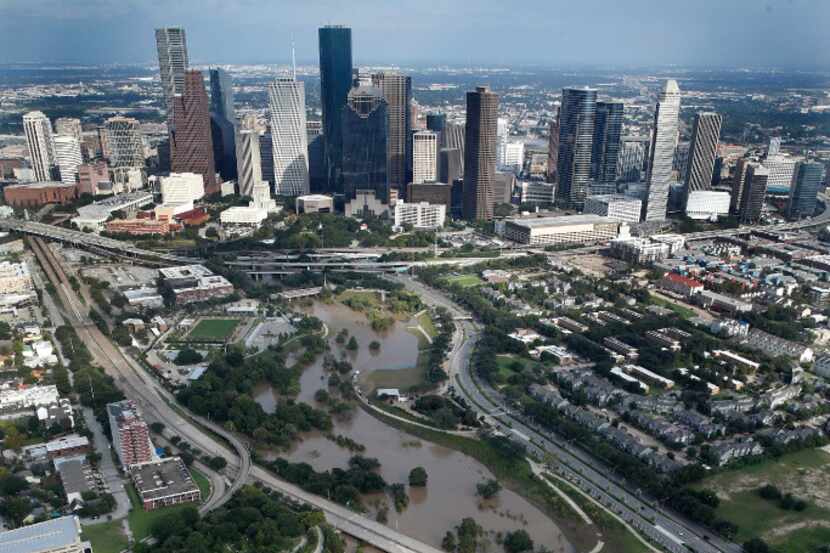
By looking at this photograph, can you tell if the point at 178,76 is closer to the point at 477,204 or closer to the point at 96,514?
the point at 477,204

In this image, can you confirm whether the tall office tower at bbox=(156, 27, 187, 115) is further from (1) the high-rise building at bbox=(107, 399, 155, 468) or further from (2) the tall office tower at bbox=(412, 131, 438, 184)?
(1) the high-rise building at bbox=(107, 399, 155, 468)

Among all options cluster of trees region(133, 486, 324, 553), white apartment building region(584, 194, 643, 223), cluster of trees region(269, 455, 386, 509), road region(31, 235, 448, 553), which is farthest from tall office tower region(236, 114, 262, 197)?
cluster of trees region(133, 486, 324, 553)

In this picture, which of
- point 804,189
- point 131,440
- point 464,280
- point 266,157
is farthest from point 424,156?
point 131,440

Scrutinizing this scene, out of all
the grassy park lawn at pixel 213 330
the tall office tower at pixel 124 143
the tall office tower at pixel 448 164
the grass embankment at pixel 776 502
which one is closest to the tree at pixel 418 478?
the grass embankment at pixel 776 502

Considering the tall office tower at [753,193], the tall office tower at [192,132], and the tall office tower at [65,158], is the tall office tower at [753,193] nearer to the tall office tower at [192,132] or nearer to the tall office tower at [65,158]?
the tall office tower at [192,132]

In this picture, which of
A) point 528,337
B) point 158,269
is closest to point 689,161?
point 528,337
